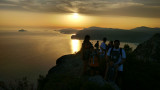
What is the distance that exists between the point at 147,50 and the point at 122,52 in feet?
67.6

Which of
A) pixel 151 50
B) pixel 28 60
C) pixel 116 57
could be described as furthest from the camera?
pixel 28 60

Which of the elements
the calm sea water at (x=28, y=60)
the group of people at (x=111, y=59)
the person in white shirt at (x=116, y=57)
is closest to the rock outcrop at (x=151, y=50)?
the group of people at (x=111, y=59)

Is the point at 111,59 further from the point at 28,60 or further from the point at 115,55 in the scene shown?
the point at 28,60

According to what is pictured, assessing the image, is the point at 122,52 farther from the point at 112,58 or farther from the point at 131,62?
the point at 131,62

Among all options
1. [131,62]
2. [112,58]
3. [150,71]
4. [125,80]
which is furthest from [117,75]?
[131,62]

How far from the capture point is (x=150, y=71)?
9.92m

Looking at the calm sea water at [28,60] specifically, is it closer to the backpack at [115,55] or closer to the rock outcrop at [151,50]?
the rock outcrop at [151,50]

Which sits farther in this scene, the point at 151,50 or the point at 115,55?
the point at 151,50

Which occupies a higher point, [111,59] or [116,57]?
[116,57]

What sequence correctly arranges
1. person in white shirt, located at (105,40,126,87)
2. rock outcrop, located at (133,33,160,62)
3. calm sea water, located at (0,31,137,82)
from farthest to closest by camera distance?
1. calm sea water, located at (0,31,137,82)
2. rock outcrop, located at (133,33,160,62)
3. person in white shirt, located at (105,40,126,87)

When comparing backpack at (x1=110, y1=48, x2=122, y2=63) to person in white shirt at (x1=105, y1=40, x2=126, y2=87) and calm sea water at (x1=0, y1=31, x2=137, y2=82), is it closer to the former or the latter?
person in white shirt at (x1=105, y1=40, x2=126, y2=87)

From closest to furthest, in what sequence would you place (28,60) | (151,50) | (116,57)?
(116,57) → (151,50) → (28,60)

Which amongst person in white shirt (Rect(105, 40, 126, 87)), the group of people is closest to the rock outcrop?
the group of people

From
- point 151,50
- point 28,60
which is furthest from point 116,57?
point 28,60
